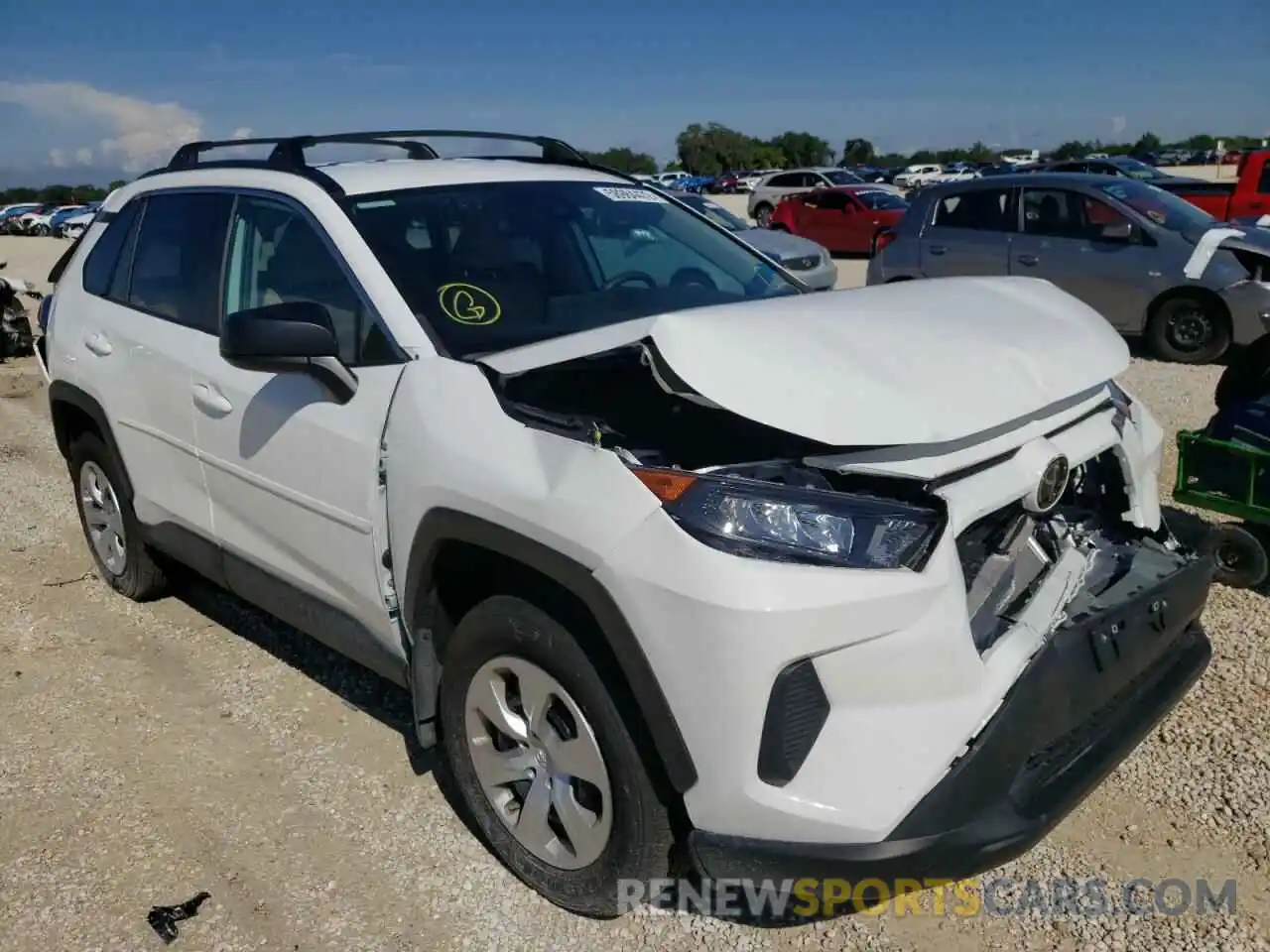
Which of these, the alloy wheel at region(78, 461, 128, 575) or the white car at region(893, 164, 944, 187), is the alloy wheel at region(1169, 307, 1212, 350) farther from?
the white car at region(893, 164, 944, 187)

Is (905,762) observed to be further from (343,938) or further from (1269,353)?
(1269,353)

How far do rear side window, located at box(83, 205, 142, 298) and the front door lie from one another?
1.01 meters

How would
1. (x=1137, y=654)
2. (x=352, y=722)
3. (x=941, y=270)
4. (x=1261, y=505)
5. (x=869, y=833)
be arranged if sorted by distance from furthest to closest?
(x=941, y=270), (x=1261, y=505), (x=352, y=722), (x=1137, y=654), (x=869, y=833)

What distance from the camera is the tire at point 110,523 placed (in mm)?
4539

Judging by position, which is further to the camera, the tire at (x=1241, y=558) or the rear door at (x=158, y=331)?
the tire at (x=1241, y=558)

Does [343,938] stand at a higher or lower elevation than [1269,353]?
lower

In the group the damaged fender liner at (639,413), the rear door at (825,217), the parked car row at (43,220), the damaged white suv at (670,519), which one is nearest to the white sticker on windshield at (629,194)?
the damaged white suv at (670,519)

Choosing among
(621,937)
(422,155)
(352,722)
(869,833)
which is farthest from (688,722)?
(422,155)

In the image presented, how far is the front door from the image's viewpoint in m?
3.01

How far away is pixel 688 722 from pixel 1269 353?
11.4ft

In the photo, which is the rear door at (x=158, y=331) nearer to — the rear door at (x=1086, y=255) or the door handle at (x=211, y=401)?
the door handle at (x=211, y=401)

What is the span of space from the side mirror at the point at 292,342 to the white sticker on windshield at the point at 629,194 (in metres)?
1.29

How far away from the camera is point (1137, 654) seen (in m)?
2.66

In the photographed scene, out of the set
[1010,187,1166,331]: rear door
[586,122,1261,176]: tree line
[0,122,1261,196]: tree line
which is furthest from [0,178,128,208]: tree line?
[1010,187,1166,331]: rear door
